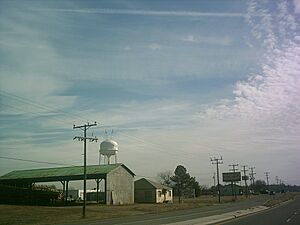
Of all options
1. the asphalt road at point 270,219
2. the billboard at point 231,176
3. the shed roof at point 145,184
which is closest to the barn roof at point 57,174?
the shed roof at point 145,184

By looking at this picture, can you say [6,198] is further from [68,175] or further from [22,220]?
[22,220]

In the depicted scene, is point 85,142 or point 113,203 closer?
point 85,142

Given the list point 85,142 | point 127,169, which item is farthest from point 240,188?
point 85,142

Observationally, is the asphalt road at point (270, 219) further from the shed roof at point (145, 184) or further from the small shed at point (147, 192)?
the shed roof at point (145, 184)

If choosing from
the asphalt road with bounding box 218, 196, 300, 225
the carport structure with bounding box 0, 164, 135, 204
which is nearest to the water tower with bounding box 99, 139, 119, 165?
the carport structure with bounding box 0, 164, 135, 204

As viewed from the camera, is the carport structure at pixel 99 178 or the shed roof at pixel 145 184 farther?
the shed roof at pixel 145 184

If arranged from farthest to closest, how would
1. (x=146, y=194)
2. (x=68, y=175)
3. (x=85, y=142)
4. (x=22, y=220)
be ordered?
(x=146, y=194) → (x=68, y=175) → (x=85, y=142) → (x=22, y=220)

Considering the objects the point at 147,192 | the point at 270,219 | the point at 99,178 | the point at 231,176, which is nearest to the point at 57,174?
the point at 99,178

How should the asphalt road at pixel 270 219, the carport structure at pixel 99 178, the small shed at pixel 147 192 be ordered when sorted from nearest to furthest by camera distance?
the asphalt road at pixel 270 219 → the carport structure at pixel 99 178 → the small shed at pixel 147 192

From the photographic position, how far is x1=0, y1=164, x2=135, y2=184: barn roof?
228ft

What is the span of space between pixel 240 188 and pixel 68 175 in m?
124

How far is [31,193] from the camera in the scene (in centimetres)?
6675

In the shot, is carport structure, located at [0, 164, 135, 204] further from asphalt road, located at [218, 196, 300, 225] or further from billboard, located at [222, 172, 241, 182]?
billboard, located at [222, 172, 241, 182]

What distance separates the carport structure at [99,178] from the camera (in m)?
68.7
